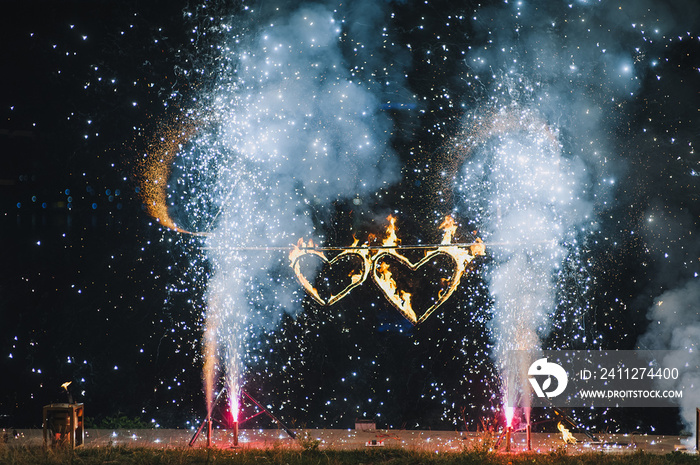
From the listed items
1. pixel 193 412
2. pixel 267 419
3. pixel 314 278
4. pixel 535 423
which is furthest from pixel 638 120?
pixel 193 412

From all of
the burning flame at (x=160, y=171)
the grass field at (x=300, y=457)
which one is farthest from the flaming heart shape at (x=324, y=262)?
the grass field at (x=300, y=457)

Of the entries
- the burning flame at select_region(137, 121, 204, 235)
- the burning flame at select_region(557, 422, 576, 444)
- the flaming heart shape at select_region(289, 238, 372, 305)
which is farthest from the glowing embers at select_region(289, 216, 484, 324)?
the burning flame at select_region(557, 422, 576, 444)

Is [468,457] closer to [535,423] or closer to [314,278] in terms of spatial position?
[535,423]

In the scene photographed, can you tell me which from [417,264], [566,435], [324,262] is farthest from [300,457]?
[566,435]

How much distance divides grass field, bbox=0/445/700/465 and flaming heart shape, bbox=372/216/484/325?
173 centimetres

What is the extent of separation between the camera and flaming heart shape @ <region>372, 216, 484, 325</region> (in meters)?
6.54

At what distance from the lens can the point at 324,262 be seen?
6.69 meters

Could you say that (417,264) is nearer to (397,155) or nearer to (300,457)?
(397,155)

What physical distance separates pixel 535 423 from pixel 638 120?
3.42 m

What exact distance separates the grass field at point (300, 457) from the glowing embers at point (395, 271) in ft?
5.83

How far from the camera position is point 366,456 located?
17.4ft

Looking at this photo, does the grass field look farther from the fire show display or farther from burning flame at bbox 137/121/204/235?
burning flame at bbox 137/121/204/235

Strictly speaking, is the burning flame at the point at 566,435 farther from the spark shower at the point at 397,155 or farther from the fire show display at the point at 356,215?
the spark shower at the point at 397,155

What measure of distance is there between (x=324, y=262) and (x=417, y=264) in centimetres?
Result: 104
